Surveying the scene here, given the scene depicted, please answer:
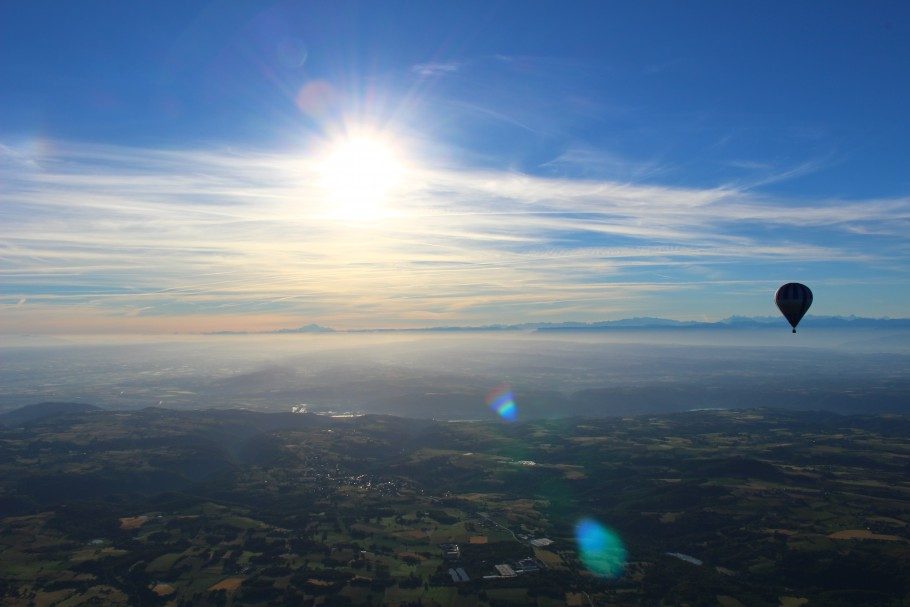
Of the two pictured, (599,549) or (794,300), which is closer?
(794,300)

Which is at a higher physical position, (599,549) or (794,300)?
(794,300)

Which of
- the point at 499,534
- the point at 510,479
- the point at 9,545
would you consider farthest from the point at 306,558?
Result: the point at 510,479

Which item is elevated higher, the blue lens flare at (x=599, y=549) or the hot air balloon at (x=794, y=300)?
the hot air balloon at (x=794, y=300)

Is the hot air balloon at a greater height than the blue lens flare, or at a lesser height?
greater
